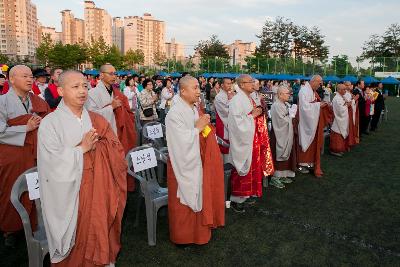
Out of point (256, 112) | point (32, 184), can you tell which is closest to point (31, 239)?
point (32, 184)

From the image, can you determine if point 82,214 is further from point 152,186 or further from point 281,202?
point 281,202

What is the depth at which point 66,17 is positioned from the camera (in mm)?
91312

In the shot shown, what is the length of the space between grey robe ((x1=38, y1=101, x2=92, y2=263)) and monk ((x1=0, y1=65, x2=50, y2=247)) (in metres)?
1.28

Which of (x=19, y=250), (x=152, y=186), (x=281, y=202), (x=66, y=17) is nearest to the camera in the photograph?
(x=19, y=250)

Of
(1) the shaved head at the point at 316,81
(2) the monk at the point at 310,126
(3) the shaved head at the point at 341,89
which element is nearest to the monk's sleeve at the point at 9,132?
(2) the monk at the point at 310,126

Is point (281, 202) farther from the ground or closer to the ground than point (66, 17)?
closer to the ground

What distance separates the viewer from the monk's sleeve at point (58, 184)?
2439 millimetres

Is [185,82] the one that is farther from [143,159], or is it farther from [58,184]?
[58,184]

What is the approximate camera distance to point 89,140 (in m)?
2.52

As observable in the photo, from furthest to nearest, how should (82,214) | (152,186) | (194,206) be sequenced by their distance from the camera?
(152,186)
(194,206)
(82,214)

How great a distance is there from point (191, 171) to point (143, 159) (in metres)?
0.68

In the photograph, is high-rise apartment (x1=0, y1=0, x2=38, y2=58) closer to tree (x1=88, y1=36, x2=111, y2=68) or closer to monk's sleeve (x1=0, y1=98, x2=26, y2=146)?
tree (x1=88, y1=36, x2=111, y2=68)

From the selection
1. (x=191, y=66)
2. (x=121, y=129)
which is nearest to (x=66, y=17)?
(x=191, y=66)

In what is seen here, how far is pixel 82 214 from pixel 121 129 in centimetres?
280
